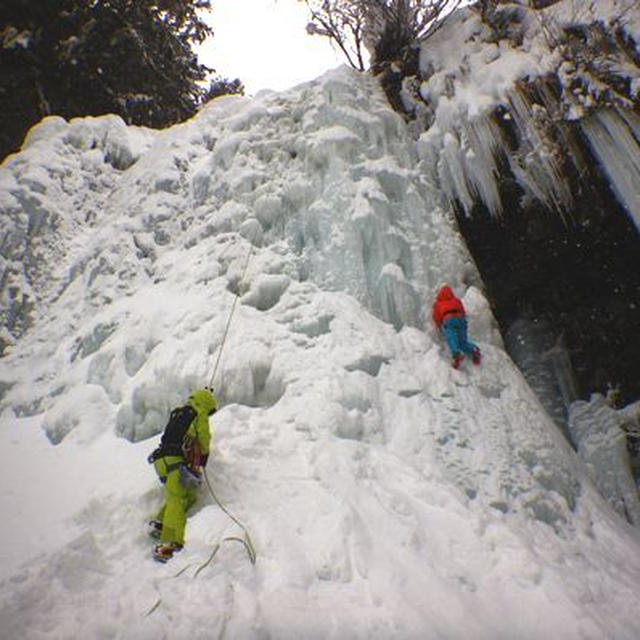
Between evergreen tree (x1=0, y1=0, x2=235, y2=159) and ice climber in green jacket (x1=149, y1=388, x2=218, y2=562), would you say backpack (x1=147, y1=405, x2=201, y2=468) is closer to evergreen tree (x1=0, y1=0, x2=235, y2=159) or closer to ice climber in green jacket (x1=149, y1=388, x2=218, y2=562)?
ice climber in green jacket (x1=149, y1=388, x2=218, y2=562)

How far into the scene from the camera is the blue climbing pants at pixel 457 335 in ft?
16.8

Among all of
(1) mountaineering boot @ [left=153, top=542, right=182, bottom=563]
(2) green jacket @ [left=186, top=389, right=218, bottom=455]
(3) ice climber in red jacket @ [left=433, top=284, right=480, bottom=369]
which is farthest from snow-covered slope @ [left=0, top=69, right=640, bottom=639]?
(2) green jacket @ [left=186, top=389, right=218, bottom=455]

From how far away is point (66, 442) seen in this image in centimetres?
455

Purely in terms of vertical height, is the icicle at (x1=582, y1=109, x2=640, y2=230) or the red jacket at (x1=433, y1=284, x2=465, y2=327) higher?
the icicle at (x1=582, y1=109, x2=640, y2=230)

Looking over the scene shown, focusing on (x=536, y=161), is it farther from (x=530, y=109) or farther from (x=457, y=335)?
(x=457, y=335)

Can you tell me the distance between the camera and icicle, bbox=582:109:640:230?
5230mm

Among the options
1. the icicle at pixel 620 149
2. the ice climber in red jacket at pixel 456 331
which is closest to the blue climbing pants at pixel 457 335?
the ice climber in red jacket at pixel 456 331

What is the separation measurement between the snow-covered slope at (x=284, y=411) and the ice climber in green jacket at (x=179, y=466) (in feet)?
0.42

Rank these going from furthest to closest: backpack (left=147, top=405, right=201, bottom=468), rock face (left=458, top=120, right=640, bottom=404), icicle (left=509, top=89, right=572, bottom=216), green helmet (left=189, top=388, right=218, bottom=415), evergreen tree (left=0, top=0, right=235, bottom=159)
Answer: evergreen tree (left=0, top=0, right=235, bottom=159) < rock face (left=458, top=120, right=640, bottom=404) < icicle (left=509, top=89, right=572, bottom=216) < green helmet (left=189, top=388, right=218, bottom=415) < backpack (left=147, top=405, right=201, bottom=468)

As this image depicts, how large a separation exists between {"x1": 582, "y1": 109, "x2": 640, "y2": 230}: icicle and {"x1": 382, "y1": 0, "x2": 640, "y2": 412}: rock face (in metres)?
0.01

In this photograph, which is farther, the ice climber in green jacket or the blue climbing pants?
the blue climbing pants

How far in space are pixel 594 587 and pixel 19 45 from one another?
13368 mm

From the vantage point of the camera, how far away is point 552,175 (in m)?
5.70

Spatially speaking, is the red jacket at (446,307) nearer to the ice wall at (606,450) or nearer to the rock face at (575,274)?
the rock face at (575,274)
